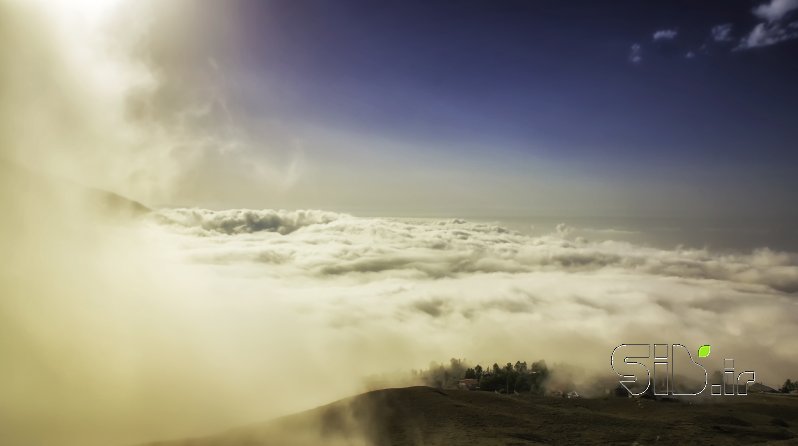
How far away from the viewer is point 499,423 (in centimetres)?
4062

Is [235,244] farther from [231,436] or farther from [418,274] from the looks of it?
[231,436]

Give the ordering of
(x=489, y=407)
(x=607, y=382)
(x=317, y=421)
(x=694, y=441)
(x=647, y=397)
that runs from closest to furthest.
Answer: (x=694, y=441)
(x=317, y=421)
(x=489, y=407)
(x=647, y=397)
(x=607, y=382)

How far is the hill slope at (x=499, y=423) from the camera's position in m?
37.9

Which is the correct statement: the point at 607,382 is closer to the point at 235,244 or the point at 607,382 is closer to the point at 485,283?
the point at 485,283

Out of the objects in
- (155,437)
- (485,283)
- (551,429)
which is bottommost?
(155,437)

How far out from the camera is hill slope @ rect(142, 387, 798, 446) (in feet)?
124

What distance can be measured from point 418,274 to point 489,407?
456 ft

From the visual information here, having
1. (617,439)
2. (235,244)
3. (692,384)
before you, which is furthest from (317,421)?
(235,244)

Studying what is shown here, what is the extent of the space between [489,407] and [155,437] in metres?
29.4

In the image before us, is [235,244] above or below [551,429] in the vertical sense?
above

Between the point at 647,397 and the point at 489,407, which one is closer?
the point at 489,407

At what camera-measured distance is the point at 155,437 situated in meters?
41.7

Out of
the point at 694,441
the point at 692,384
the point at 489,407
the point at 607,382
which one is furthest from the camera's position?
the point at 607,382

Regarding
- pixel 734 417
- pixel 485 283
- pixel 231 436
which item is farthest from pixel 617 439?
pixel 485 283
